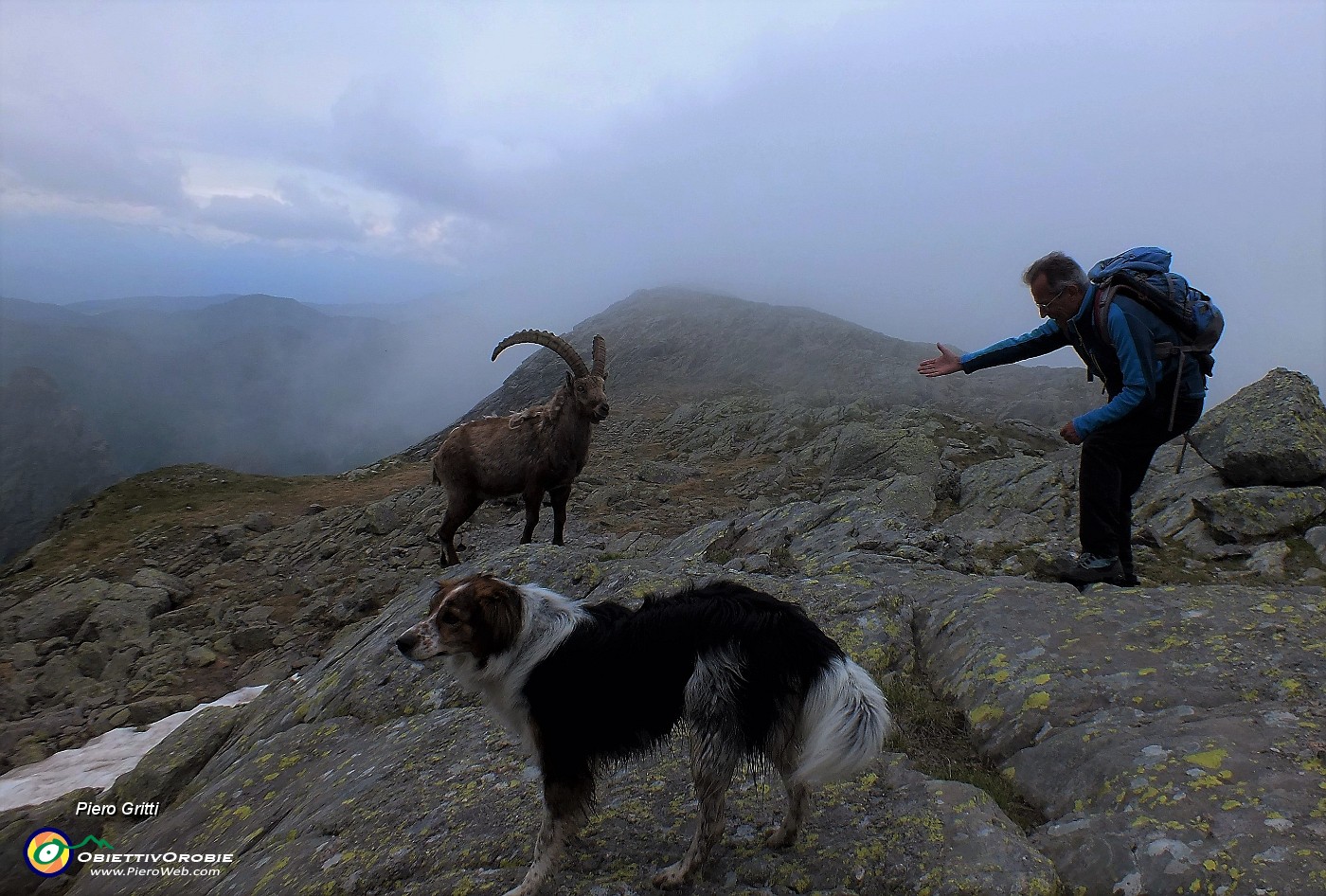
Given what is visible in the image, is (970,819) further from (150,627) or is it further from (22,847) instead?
(150,627)

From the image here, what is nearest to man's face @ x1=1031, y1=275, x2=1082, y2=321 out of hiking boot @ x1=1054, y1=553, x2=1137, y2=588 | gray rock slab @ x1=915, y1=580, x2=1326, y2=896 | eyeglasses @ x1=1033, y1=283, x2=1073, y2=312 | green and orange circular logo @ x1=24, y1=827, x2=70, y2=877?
eyeglasses @ x1=1033, y1=283, x2=1073, y2=312

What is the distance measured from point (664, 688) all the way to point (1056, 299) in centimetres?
548

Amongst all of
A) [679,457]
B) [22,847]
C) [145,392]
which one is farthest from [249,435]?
[22,847]

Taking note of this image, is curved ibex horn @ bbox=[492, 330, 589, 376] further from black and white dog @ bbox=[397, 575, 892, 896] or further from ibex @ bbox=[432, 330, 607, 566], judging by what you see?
black and white dog @ bbox=[397, 575, 892, 896]

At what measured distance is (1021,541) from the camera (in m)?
9.75

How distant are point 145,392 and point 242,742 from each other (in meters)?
228

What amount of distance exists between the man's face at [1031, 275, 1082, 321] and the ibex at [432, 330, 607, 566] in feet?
24.2

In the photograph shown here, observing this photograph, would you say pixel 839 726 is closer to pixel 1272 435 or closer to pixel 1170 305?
pixel 1170 305

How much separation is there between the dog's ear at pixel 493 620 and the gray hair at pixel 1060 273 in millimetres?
5983

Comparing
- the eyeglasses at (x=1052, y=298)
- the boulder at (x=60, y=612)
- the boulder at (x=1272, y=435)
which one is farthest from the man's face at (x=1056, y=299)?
the boulder at (x=60, y=612)

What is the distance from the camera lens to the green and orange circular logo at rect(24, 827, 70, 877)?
7102mm

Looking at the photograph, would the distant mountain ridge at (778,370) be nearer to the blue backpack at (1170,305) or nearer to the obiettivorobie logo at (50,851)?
the blue backpack at (1170,305)

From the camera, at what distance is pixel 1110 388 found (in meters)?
6.70

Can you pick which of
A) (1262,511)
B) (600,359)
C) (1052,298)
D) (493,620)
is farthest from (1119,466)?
(600,359)
